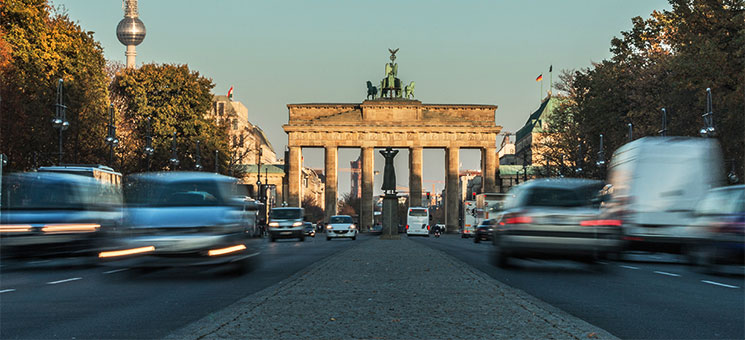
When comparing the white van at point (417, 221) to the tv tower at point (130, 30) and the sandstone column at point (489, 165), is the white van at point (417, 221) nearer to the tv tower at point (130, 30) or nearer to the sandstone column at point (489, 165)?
the sandstone column at point (489, 165)

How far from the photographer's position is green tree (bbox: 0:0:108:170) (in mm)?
42469

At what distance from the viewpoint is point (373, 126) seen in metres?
107

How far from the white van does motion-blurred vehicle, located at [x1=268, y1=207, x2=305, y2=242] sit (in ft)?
89.9

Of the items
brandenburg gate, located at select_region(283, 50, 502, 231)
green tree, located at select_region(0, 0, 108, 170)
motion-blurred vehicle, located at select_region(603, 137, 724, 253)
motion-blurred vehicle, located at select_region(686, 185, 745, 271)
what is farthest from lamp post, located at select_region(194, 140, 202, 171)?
motion-blurred vehicle, located at select_region(686, 185, 745, 271)

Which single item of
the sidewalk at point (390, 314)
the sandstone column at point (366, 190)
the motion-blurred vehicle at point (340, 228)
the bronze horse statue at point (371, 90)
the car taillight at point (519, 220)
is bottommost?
the sidewalk at point (390, 314)

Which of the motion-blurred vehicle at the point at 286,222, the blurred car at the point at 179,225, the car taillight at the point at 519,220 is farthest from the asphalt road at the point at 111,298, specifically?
the motion-blurred vehicle at the point at 286,222

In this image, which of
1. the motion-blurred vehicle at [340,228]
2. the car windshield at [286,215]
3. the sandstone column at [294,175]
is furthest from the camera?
the sandstone column at [294,175]

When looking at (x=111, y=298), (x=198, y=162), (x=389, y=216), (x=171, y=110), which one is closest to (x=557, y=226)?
(x=111, y=298)

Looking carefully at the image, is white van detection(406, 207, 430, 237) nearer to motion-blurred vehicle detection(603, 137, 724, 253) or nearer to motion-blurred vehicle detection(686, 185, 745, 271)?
motion-blurred vehicle detection(603, 137, 724, 253)

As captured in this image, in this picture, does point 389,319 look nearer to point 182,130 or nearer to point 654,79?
point 654,79

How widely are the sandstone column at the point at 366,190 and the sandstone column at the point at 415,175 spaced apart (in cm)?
477

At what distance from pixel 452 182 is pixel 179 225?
93.4 m

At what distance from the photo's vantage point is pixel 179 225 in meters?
16.2

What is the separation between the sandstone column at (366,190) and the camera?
352 feet
